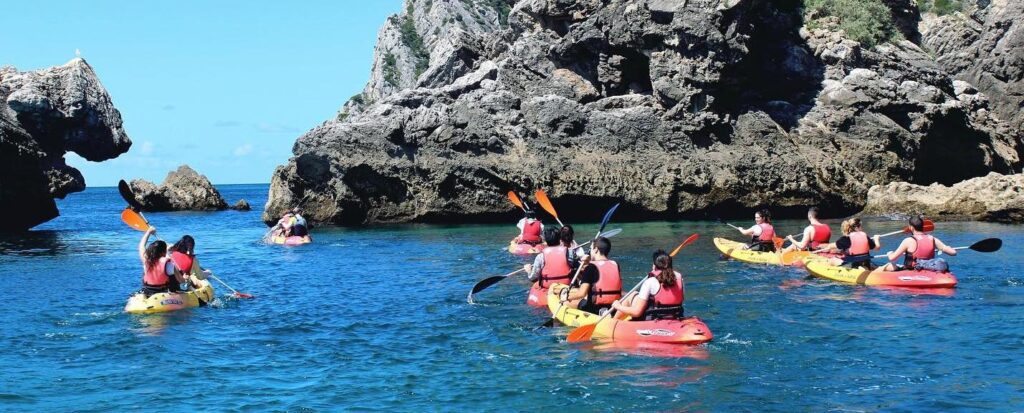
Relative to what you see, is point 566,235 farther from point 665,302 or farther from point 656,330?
point 656,330

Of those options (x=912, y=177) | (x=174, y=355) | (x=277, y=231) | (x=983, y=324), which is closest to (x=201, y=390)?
(x=174, y=355)

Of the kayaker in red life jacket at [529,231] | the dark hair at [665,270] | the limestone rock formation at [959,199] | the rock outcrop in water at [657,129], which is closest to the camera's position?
the dark hair at [665,270]

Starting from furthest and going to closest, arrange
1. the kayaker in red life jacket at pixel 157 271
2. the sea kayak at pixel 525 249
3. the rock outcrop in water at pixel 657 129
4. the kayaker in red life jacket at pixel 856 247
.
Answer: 1. the rock outcrop in water at pixel 657 129
2. the sea kayak at pixel 525 249
3. the kayaker in red life jacket at pixel 856 247
4. the kayaker in red life jacket at pixel 157 271

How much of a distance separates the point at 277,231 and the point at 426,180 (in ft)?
20.8

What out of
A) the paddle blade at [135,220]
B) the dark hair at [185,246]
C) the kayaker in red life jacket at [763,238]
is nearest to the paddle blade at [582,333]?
the dark hair at [185,246]

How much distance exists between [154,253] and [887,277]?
14.0 metres

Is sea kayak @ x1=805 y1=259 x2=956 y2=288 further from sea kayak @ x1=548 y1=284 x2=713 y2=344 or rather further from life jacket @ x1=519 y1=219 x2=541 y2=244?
life jacket @ x1=519 y1=219 x2=541 y2=244

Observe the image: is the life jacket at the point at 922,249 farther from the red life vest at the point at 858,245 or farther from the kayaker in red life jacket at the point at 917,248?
the red life vest at the point at 858,245

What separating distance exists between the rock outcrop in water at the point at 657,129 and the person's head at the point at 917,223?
1752 centimetres

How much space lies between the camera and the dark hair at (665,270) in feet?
43.1

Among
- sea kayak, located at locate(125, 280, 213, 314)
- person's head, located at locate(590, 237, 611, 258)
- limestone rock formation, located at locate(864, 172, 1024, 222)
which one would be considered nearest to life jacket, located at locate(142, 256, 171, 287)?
sea kayak, located at locate(125, 280, 213, 314)

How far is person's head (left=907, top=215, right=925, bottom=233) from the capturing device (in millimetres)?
17984

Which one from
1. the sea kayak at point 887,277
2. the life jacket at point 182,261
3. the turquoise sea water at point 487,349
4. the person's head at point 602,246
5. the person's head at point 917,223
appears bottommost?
the turquoise sea water at point 487,349

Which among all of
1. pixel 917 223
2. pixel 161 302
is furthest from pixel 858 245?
pixel 161 302
